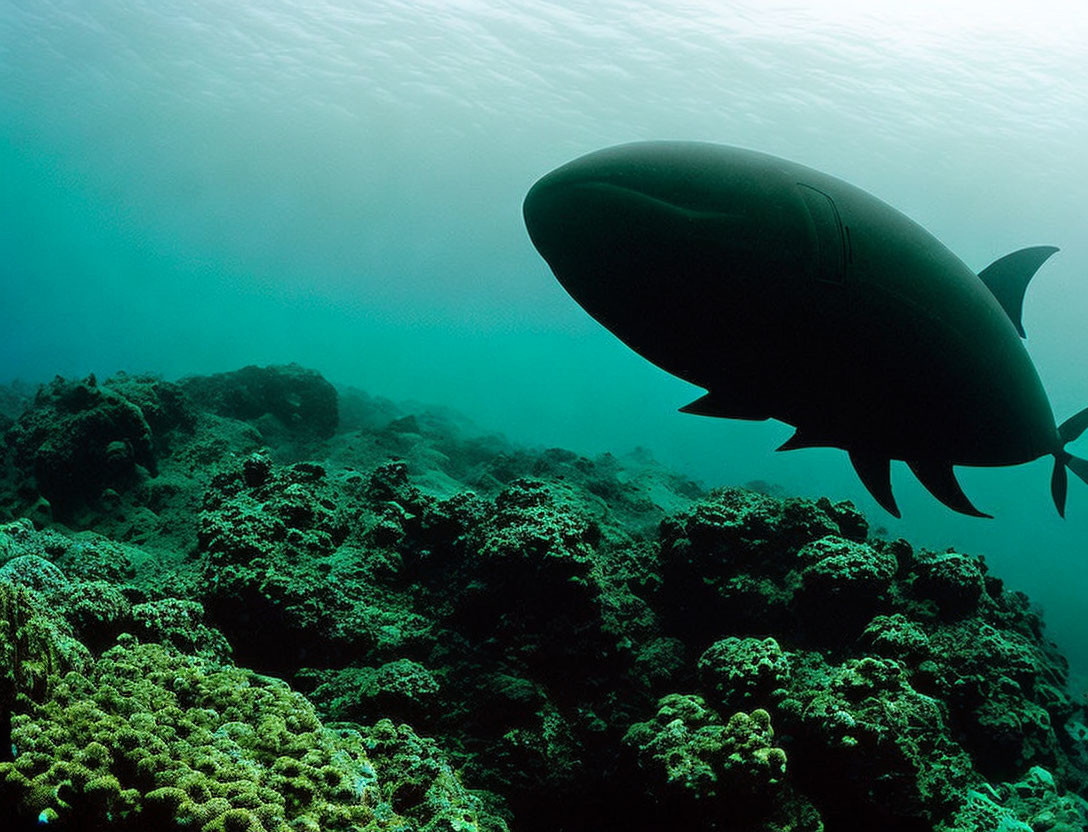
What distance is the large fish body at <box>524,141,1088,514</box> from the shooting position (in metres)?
1.09

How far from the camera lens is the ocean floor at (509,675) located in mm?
2498

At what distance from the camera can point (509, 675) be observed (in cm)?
385

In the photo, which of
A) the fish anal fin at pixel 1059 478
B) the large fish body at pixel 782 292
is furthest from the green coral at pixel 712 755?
the large fish body at pixel 782 292

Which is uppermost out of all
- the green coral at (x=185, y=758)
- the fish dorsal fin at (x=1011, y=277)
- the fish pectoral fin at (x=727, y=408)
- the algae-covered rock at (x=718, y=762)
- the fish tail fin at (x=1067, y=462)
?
the fish dorsal fin at (x=1011, y=277)

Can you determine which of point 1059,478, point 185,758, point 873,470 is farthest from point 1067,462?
point 185,758

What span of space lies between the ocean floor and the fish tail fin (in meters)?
1.66

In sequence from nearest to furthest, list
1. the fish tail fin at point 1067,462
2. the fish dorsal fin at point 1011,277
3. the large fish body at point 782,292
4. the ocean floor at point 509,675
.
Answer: the large fish body at point 782,292
the fish dorsal fin at point 1011,277
the fish tail fin at point 1067,462
the ocean floor at point 509,675

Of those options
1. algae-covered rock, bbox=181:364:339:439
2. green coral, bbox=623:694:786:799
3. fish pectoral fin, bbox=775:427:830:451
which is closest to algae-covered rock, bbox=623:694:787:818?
green coral, bbox=623:694:786:799

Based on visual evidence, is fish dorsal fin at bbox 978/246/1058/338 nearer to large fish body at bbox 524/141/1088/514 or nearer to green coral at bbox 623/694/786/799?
large fish body at bbox 524/141/1088/514

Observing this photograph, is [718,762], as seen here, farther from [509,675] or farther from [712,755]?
[509,675]

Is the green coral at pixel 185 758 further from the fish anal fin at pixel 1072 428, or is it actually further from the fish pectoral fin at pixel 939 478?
the fish anal fin at pixel 1072 428

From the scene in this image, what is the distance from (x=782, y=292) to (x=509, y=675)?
3433 millimetres

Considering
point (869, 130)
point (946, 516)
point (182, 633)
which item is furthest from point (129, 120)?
point (946, 516)

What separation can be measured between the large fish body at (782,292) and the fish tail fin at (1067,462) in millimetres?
760
